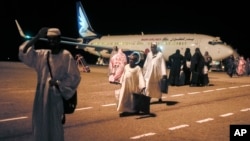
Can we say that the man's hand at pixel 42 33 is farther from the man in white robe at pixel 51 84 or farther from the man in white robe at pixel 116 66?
the man in white robe at pixel 116 66

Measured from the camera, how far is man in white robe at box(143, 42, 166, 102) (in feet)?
39.2

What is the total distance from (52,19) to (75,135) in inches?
3029

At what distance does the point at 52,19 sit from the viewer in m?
83.1

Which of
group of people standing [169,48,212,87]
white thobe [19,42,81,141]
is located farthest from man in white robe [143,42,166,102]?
group of people standing [169,48,212,87]

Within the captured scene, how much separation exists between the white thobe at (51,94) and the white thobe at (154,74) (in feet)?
22.1

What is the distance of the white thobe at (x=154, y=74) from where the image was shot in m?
11.9

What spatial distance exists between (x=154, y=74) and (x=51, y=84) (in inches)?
280

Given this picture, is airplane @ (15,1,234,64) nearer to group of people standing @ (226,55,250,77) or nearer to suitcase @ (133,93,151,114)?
group of people standing @ (226,55,250,77)

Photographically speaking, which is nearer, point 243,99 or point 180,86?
point 243,99

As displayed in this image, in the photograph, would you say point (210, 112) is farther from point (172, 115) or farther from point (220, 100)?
point (220, 100)

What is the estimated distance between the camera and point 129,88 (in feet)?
34.5

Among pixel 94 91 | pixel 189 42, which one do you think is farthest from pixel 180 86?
pixel 189 42

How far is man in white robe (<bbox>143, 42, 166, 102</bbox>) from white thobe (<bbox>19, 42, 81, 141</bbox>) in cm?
673

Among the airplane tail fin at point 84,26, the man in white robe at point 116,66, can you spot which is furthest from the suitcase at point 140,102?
the airplane tail fin at point 84,26
